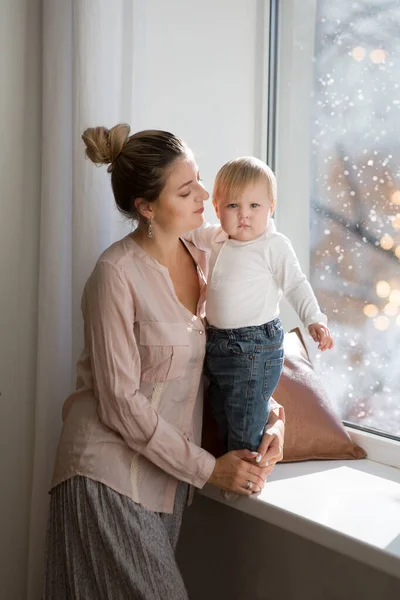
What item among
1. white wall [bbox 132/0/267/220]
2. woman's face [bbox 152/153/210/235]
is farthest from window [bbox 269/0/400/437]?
woman's face [bbox 152/153/210/235]

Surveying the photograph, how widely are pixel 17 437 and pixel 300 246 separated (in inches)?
42.9

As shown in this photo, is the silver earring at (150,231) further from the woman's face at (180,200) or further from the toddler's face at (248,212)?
the toddler's face at (248,212)

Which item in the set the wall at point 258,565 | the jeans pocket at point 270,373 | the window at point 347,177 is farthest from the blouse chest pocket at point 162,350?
the window at point 347,177

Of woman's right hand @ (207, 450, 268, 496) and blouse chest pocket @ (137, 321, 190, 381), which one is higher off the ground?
blouse chest pocket @ (137, 321, 190, 381)

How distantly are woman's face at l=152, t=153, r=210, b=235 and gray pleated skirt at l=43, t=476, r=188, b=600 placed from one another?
617 mm

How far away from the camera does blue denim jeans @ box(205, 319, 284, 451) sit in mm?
1661

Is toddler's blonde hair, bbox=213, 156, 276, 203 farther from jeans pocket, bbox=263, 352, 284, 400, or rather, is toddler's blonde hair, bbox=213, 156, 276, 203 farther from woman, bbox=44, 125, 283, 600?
jeans pocket, bbox=263, 352, 284, 400

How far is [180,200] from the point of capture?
65.5 inches

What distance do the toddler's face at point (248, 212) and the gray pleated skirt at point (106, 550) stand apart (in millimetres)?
659

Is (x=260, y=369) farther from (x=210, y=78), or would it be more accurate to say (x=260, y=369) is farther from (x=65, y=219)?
(x=210, y=78)

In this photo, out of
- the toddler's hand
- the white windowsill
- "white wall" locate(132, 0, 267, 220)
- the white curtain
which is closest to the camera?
the white windowsill

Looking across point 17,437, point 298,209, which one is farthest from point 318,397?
point 17,437

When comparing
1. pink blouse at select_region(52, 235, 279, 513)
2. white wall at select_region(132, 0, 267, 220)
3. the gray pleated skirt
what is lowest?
the gray pleated skirt

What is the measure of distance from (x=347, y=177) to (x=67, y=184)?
88 cm
